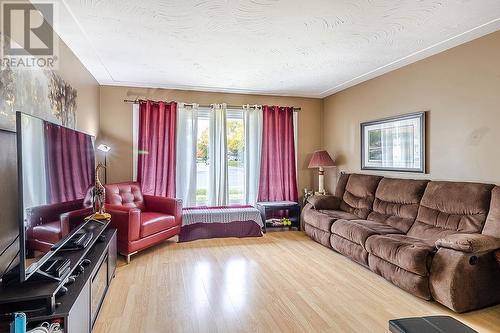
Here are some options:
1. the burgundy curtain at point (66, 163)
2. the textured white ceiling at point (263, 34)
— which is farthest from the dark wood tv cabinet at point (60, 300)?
the textured white ceiling at point (263, 34)

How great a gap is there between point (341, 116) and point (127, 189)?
3691 millimetres

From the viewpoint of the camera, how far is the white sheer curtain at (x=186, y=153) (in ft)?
16.1

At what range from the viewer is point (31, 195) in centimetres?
158

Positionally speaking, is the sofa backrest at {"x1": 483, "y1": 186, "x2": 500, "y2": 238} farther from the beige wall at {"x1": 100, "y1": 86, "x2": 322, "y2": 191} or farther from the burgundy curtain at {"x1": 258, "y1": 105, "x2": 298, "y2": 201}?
the beige wall at {"x1": 100, "y1": 86, "x2": 322, "y2": 191}

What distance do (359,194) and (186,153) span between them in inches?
111

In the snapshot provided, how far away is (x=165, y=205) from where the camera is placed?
425 cm

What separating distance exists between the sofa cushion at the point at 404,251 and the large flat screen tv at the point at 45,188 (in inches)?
109

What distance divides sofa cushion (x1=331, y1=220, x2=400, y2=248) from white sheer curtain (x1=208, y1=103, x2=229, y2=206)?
2.08 meters

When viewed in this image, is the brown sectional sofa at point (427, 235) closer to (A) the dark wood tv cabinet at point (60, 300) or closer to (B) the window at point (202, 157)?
(B) the window at point (202, 157)

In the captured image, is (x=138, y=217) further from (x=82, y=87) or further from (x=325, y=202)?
(x=325, y=202)

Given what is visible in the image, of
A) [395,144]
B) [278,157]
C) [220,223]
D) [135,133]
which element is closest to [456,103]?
[395,144]

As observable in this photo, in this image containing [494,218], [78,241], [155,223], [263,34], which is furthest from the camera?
[155,223]

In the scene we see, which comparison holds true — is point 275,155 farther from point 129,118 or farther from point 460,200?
point 460,200

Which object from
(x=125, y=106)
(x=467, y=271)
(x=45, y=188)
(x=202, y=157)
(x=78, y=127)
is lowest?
(x=467, y=271)
